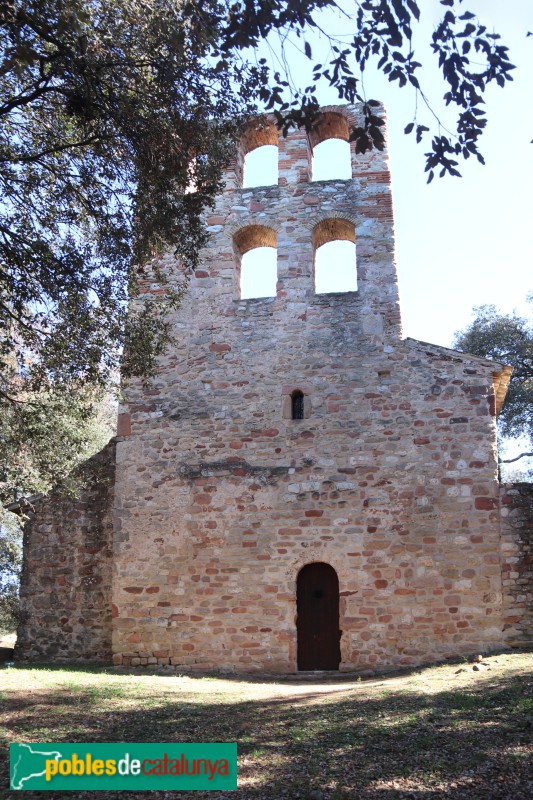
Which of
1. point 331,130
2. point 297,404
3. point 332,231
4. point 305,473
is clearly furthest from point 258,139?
point 305,473

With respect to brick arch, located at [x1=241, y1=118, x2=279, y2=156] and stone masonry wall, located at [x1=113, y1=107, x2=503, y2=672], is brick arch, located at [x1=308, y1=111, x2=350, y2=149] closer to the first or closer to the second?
brick arch, located at [x1=241, y1=118, x2=279, y2=156]

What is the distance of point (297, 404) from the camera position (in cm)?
1205

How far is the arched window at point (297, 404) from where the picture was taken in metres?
12.0

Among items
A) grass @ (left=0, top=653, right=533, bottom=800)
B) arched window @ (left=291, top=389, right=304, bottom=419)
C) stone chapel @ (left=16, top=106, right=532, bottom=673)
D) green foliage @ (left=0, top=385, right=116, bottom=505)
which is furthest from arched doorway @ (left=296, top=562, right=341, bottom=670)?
green foliage @ (left=0, top=385, right=116, bottom=505)

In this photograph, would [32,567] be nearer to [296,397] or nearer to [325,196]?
[296,397]

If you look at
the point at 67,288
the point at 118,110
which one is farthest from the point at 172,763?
the point at 118,110

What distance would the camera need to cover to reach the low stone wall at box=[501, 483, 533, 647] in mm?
10367

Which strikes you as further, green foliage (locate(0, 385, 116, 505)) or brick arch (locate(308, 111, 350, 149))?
brick arch (locate(308, 111, 350, 149))

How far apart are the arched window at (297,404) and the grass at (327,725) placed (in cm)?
424

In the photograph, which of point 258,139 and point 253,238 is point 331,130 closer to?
point 258,139

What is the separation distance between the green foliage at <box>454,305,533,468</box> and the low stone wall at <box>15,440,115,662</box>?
12.6 meters

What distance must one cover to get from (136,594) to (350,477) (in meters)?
3.98

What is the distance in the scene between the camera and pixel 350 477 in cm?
1141

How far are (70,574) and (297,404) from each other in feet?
16.1
